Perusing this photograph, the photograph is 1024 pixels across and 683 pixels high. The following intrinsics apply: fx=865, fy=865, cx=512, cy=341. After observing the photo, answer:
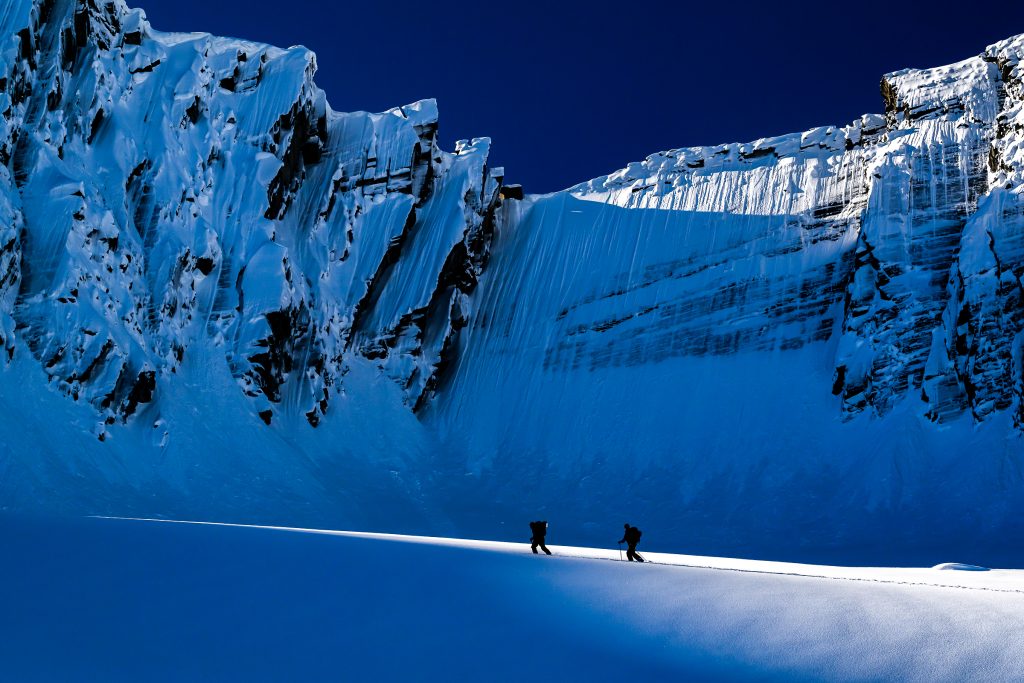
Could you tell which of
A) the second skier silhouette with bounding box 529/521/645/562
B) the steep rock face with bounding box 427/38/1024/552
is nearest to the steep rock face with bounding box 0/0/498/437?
the steep rock face with bounding box 427/38/1024/552

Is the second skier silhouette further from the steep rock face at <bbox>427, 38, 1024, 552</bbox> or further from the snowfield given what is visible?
the steep rock face at <bbox>427, 38, 1024, 552</bbox>

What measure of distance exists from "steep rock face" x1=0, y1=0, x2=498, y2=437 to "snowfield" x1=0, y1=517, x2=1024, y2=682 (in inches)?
1562

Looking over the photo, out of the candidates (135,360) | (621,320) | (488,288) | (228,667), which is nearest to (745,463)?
(621,320)

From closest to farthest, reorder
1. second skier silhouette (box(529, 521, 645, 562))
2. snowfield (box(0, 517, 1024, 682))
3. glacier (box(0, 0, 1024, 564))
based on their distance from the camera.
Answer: snowfield (box(0, 517, 1024, 682)), second skier silhouette (box(529, 521, 645, 562)), glacier (box(0, 0, 1024, 564))

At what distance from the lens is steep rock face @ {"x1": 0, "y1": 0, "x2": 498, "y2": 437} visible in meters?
48.8

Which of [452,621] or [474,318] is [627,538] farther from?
[474,318]

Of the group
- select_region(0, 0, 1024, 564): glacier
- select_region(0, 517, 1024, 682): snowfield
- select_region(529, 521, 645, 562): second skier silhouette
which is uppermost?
select_region(0, 0, 1024, 564): glacier

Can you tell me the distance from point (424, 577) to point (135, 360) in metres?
43.1

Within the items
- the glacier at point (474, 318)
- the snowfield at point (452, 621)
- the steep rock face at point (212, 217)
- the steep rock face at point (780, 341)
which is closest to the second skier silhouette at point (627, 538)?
the snowfield at point (452, 621)

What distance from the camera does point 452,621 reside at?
10.4 metres

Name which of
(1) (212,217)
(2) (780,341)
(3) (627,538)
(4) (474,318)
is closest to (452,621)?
(3) (627,538)

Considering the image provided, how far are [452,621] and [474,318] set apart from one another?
62982 millimetres

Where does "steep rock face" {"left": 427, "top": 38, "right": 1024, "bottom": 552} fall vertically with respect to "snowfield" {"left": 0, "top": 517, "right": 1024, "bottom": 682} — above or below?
above

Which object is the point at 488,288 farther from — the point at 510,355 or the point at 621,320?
the point at 621,320
